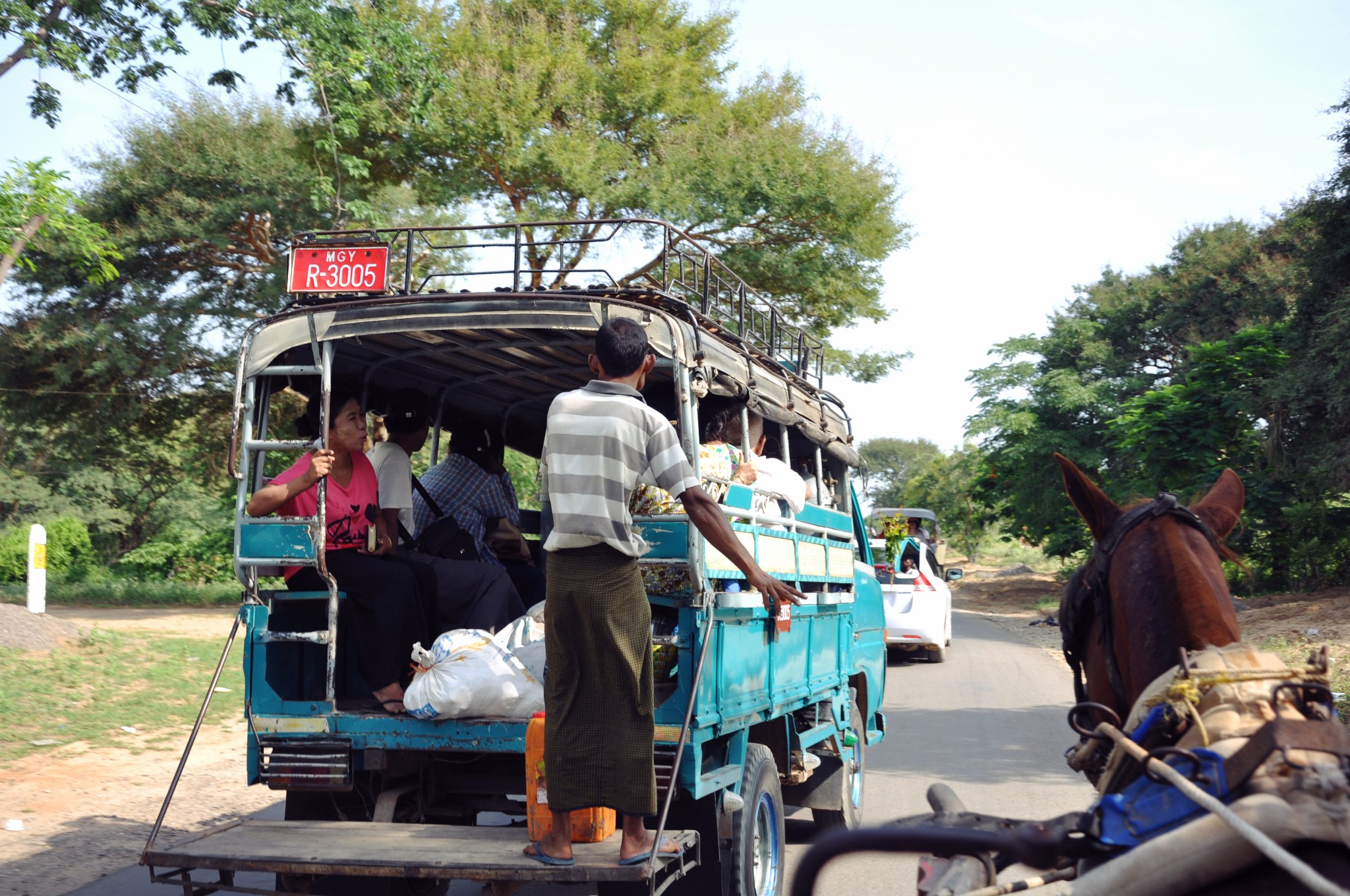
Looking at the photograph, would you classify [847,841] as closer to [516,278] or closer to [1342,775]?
[1342,775]

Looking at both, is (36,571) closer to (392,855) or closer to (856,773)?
(856,773)

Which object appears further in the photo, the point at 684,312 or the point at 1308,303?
the point at 1308,303

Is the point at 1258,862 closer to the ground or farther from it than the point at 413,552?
closer to the ground

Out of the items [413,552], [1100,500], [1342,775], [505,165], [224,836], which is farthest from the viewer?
[505,165]

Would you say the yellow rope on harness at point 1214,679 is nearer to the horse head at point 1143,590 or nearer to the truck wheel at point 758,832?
the horse head at point 1143,590

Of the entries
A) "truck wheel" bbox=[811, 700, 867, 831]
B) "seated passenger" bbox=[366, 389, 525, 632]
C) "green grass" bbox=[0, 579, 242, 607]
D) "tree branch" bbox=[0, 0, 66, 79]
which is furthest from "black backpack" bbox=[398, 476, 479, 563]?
"green grass" bbox=[0, 579, 242, 607]

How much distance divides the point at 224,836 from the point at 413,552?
1.63 m

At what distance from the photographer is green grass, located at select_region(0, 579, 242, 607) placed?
22625 millimetres

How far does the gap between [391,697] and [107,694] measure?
752 centimetres

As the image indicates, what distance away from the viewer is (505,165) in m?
16.9

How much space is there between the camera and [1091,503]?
3178 mm

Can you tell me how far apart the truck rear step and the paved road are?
90 centimetres

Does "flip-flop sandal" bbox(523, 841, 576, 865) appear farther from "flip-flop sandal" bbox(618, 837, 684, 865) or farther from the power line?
the power line

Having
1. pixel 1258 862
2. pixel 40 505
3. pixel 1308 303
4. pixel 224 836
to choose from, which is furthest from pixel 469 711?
pixel 40 505
